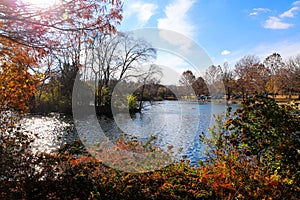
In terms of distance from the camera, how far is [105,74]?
23156 millimetres

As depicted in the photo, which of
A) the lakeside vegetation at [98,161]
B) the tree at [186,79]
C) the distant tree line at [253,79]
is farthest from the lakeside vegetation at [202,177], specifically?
the distant tree line at [253,79]

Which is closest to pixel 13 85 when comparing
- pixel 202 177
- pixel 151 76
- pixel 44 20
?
pixel 44 20

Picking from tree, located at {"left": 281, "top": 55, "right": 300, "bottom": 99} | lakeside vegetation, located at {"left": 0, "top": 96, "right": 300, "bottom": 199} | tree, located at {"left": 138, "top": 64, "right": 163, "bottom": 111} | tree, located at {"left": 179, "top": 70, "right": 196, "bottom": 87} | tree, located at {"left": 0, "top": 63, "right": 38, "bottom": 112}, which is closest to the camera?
lakeside vegetation, located at {"left": 0, "top": 96, "right": 300, "bottom": 199}

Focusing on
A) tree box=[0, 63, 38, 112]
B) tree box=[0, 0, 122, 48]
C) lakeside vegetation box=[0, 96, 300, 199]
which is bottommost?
lakeside vegetation box=[0, 96, 300, 199]

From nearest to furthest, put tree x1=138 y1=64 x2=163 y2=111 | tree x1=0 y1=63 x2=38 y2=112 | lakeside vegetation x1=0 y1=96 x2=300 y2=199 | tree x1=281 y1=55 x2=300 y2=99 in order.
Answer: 1. lakeside vegetation x1=0 y1=96 x2=300 y2=199
2. tree x1=0 y1=63 x2=38 y2=112
3. tree x1=138 y1=64 x2=163 y2=111
4. tree x1=281 y1=55 x2=300 y2=99

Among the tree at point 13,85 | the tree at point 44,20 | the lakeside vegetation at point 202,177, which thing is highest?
the tree at point 44,20

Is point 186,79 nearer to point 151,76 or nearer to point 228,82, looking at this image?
point 151,76

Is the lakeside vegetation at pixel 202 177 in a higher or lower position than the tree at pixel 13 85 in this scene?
lower

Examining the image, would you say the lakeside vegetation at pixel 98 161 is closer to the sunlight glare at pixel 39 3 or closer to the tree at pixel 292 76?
the sunlight glare at pixel 39 3

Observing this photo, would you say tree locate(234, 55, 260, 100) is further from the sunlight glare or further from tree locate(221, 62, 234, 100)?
the sunlight glare

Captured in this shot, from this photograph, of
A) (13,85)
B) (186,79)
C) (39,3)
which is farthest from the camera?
(186,79)

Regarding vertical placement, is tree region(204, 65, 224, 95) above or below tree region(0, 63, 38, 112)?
above

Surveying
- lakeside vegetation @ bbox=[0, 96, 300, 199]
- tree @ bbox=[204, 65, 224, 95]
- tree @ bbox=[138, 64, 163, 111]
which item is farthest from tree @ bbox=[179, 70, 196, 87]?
lakeside vegetation @ bbox=[0, 96, 300, 199]

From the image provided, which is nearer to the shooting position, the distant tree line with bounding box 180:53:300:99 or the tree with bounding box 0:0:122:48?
the tree with bounding box 0:0:122:48
